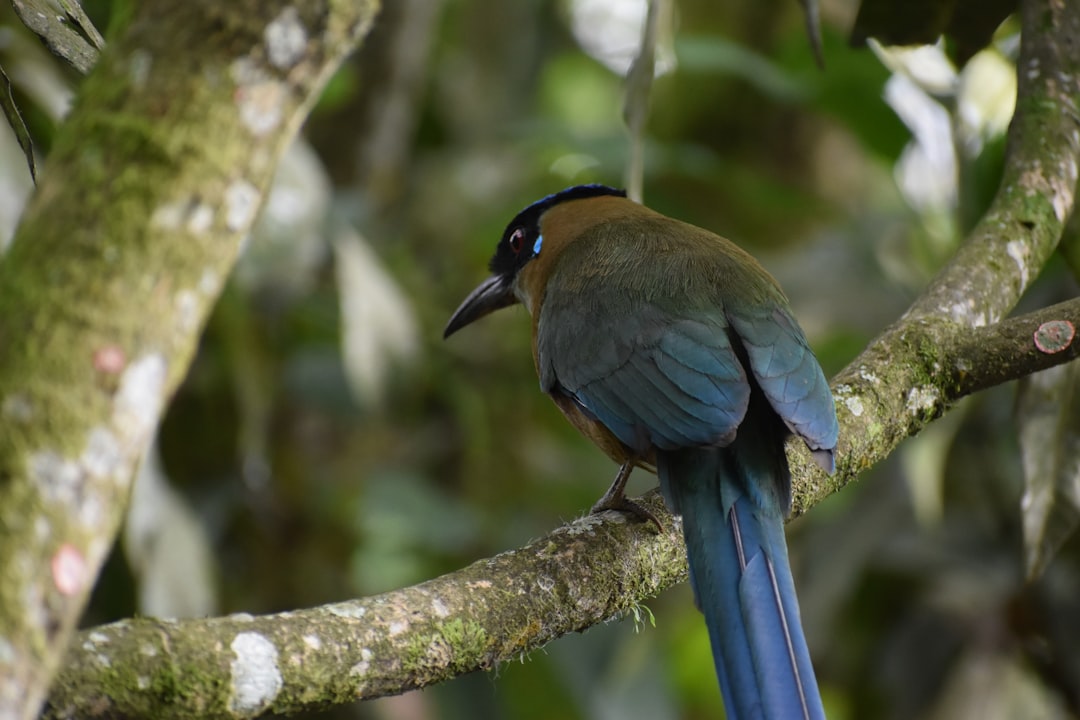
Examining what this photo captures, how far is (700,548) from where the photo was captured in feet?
6.82

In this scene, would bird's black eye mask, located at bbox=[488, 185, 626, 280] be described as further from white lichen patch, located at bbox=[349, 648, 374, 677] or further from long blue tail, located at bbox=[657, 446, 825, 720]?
white lichen patch, located at bbox=[349, 648, 374, 677]

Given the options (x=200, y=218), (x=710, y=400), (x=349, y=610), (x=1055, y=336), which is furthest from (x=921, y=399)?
(x=200, y=218)

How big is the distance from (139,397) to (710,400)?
137 centimetres

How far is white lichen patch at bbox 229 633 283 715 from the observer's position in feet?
4.78

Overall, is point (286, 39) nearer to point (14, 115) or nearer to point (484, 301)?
point (14, 115)

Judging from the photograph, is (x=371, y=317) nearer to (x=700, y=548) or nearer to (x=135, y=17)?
(x=700, y=548)

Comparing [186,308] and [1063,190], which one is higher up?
[1063,190]

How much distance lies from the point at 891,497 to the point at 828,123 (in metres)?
2.36

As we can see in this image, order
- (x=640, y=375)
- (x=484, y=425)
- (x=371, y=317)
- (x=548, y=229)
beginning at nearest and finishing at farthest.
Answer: (x=640, y=375) < (x=548, y=229) < (x=371, y=317) < (x=484, y=425)

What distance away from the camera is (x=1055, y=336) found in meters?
2.13

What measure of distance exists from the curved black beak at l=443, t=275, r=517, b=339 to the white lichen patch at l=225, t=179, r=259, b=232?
243cm

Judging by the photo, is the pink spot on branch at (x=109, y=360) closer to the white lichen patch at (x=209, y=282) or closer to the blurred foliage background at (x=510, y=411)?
the white lichen patch at (x=209, y=282)

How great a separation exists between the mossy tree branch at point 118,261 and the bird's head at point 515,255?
7.68 ft

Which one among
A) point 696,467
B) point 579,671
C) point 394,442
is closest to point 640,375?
point 696,467
